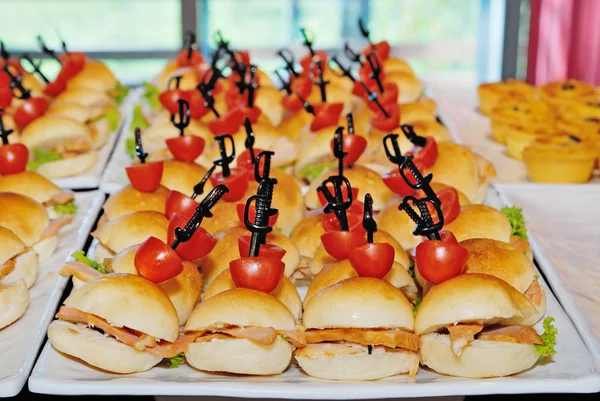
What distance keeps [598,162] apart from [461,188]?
3.92ft

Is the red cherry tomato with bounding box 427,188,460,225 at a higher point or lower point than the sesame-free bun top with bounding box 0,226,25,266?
higher

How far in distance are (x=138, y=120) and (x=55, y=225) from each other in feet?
6.42

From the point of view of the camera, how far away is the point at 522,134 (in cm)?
513

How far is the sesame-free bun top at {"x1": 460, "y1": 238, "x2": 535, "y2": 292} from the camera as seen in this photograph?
10.5ft

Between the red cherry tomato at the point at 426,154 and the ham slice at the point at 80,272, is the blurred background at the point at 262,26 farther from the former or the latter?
the ham slice at the point at 80,272

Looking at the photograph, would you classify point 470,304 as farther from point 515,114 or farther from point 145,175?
point 515,114

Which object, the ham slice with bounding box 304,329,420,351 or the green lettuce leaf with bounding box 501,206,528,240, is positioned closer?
the ham slice with bounding box 304,329,420,351

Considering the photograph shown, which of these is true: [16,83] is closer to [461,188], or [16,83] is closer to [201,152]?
[201,152]

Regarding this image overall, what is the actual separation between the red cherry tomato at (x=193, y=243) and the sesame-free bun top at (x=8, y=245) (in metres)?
0.69

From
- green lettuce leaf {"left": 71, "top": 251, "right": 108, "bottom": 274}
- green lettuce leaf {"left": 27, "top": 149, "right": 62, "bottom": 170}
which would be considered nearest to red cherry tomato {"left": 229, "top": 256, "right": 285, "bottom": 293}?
green lettuce leaf {"left": 71, "top": 251, "right": 108, "bottom": 274}

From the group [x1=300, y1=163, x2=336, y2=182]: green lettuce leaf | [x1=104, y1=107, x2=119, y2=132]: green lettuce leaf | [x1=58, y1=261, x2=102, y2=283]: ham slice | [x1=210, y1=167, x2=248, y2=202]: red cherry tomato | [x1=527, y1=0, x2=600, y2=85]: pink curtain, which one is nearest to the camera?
[x1=58, y1=261, x2=102, y2=283]: ham slice

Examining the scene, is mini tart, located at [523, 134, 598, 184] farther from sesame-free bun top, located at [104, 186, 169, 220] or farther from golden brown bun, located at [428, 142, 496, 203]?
sesame-free bun top, located at [104, 186, 169, 220]

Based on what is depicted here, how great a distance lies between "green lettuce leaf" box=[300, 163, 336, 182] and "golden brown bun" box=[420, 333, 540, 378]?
71.4 inches

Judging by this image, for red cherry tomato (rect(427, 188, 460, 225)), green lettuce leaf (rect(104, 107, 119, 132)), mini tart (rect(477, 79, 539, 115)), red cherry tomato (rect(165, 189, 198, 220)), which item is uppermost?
mini tart (rect(477, 79, 539, 115))
